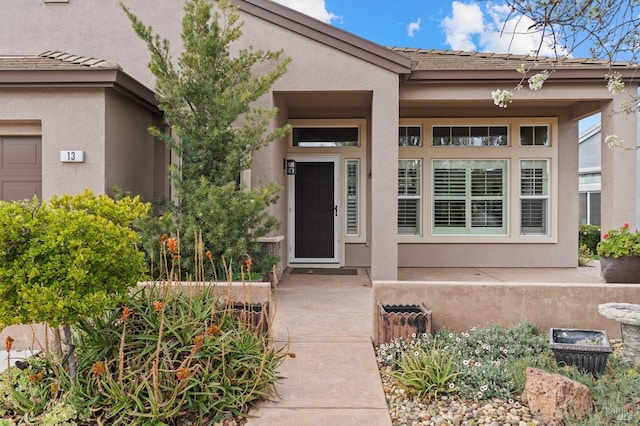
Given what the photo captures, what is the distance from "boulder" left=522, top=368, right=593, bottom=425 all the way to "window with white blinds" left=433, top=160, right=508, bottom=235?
674 cm

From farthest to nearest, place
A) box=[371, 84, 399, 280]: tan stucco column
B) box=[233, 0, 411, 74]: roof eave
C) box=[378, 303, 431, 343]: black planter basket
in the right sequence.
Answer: box=[371, 84, 399, 280]: tan stucco column
box=[233, 0, 411, 74]: roof eave
box=[378, 303, 431, 343]: black planter basket

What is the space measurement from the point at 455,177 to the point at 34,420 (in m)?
8.70

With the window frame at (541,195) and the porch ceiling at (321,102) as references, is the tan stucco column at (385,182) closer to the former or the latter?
the porch ceiling at (321,102)

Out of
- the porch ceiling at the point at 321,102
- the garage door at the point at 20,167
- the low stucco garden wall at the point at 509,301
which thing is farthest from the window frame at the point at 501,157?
the garage door at the point at 20,167

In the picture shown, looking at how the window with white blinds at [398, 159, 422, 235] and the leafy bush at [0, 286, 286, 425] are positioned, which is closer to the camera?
the leafy bush at [0, 286, 286, 425]

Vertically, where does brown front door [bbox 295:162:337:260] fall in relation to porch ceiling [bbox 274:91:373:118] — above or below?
below

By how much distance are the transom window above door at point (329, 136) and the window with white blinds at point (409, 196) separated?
3.93 ft

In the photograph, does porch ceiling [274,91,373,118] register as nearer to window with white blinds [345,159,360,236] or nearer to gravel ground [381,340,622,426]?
window with white blinds [345,159,360,236]

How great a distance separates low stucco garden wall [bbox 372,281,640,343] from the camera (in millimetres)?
4883

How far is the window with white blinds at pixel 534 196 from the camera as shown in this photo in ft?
32.0

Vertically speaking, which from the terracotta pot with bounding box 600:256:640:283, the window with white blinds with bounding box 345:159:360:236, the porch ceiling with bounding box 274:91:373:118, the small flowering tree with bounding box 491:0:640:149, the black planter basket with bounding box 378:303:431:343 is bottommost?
the black planter basket with bounding box 378:303:431:343

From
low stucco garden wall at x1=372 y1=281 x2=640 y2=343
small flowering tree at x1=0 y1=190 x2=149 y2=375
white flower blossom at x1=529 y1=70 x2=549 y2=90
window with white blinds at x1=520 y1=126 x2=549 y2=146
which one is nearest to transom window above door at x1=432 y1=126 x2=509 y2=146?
window with white blinds at x1=520 y1=126 x2=549 y2=146

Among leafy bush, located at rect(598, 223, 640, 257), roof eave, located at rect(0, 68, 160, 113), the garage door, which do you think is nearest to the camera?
roof eave, located at rect(0, 68, 160, 113)

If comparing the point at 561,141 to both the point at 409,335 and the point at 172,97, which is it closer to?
the point at 409,335
